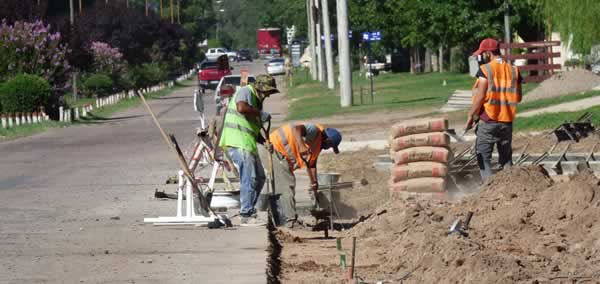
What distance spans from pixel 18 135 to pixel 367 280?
2754cm

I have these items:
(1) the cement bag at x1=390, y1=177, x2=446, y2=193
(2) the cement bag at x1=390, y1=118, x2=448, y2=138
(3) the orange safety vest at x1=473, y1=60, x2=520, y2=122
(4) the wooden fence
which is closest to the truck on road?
(4) the wooden fence

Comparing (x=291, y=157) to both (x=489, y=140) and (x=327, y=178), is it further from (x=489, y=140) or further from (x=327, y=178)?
(x=489, y=140)

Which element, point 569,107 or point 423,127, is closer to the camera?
point 423,127

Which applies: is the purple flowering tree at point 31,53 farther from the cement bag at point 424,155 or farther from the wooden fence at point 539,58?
the cement bag at point 424,155

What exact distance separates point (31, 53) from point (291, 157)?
34.0m

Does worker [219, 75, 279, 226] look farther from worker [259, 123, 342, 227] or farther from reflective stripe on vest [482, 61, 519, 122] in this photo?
reflective stripe on vest [482, 61, 519, 122]

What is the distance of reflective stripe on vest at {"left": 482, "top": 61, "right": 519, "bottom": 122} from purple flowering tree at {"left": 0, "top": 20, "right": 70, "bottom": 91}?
110 ft

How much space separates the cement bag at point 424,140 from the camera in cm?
1628

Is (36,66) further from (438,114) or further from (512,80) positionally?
(512,80)

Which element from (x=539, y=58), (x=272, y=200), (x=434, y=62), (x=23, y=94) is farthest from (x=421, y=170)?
(x=434, y=62)

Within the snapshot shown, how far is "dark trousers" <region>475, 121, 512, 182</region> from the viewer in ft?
48.9

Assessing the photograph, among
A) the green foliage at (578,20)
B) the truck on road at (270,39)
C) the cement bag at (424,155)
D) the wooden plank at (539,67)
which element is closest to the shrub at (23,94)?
the wooden plank at (539,67)

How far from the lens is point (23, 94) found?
43.3 metres

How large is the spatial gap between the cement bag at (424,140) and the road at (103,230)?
2992mm
